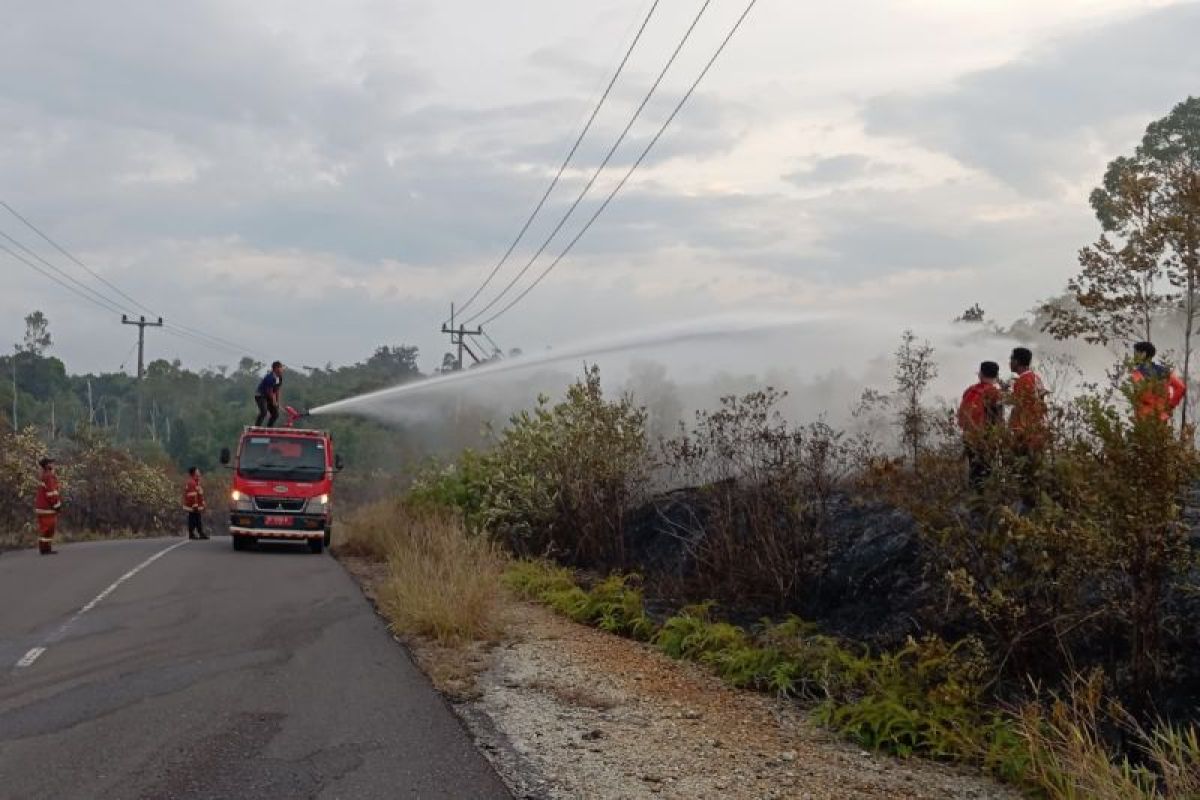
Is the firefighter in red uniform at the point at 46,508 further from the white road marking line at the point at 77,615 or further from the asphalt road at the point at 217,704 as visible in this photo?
the asphalt road at the point at 217,704

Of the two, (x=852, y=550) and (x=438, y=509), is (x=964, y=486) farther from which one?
(x=438, y=509)

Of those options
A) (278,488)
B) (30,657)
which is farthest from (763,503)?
(278,488)

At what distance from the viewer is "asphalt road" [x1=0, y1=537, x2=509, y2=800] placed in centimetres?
Result: 581

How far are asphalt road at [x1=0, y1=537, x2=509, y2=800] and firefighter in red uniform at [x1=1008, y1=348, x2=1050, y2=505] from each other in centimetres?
406

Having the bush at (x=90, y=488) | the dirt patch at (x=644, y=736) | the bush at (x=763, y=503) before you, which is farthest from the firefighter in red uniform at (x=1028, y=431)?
the bush at (x=90, y=488)

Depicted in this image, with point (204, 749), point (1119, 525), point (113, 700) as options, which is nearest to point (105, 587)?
point (113, 700)

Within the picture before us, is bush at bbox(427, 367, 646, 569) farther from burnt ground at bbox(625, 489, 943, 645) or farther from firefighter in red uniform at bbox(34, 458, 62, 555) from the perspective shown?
firefighter in red uniform at bbox(34, 458, 62, 555)

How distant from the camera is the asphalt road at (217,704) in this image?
5809 mm

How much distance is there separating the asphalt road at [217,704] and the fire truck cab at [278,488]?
693 cm

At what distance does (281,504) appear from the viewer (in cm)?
2086

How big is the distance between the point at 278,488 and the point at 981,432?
15.9m

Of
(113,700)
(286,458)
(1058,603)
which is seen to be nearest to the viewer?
(1058,603)

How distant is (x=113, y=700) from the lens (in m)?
7.64

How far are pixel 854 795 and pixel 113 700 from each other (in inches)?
202
